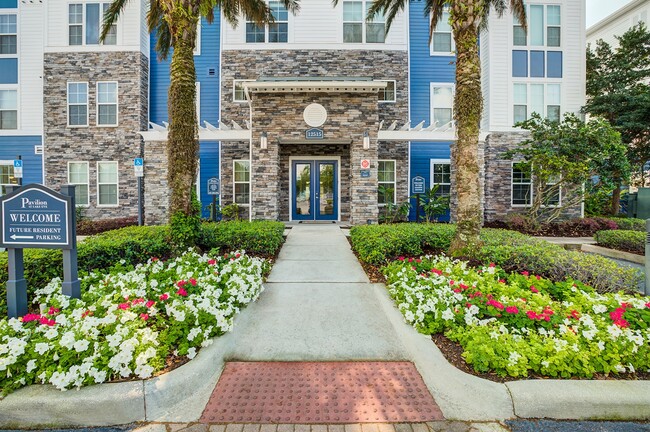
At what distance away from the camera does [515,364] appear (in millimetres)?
2836

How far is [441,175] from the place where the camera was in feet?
46.5

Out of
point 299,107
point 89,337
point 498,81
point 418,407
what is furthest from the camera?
point 498,81

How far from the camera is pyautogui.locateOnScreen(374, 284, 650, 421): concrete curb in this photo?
2615 millimetres

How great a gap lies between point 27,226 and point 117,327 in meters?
1.79

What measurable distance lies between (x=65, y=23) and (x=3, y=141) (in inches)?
228

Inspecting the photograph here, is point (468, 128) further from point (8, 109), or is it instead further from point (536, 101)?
point (8, 109)

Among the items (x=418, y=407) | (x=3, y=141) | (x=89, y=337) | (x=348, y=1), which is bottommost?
(x=418, y=407)

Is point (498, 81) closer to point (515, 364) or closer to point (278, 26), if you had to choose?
point (278, 26)

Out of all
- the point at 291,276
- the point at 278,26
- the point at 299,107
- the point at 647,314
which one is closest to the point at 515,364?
the point at 647,314

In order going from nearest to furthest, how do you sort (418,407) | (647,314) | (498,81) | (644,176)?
(418,407) < (647,314) < (498,81) < (644,176)

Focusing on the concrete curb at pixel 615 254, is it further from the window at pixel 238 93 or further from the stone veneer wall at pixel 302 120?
the window at pixel 238 93

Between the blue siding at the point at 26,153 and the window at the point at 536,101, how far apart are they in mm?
20548

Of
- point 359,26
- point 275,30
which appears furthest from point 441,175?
point 275,30

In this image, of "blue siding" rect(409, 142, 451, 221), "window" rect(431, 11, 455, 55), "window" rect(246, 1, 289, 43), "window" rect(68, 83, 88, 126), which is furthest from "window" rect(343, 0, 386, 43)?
"window" rect(68, 83, 88, 126)
